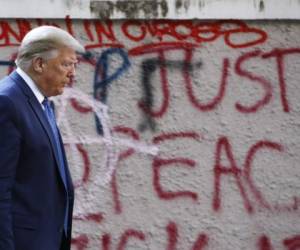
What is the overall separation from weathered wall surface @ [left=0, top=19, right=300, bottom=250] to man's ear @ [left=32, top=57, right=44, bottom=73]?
150cm

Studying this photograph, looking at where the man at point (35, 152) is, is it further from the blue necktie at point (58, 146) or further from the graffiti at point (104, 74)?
the graffiti at point (104, 74)

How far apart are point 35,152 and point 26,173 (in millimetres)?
95

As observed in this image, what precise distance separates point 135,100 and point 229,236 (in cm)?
103

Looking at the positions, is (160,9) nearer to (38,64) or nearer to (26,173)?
(38,64)

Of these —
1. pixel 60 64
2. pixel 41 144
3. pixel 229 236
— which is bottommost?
pixel 229 236

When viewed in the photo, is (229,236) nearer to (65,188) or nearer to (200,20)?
(200,20)

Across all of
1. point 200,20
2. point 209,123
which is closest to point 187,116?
point 209,123

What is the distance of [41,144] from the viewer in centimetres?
344

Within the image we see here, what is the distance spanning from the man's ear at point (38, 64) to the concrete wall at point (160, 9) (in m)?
1.50

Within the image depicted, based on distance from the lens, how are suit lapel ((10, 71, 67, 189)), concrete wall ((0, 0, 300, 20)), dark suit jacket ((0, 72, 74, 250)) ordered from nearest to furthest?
dark suit jacket ((0, 72, 74, 250)) < suit lapel ((10, 71, 67, 189)) < concrete wall ((0, 0, 300, 20))

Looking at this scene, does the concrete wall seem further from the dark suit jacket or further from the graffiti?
the dark suit jacket

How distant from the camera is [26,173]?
135 inches

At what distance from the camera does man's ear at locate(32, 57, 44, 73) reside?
11.7 feet

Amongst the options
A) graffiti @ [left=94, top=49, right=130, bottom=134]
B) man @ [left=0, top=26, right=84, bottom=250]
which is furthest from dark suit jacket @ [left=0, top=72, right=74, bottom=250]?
graffiti @ [left=94, top=49, right=130, bottom=134]
